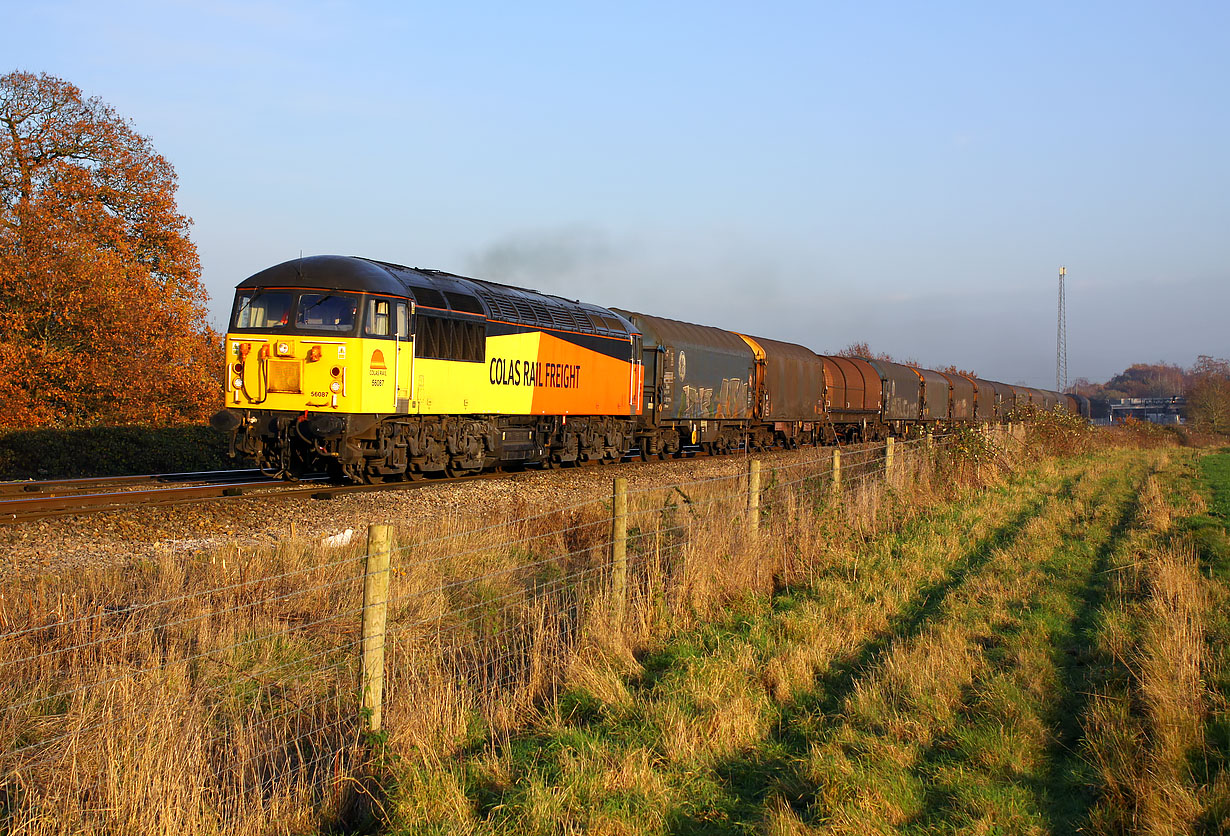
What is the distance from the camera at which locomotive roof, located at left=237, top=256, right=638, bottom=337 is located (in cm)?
1530

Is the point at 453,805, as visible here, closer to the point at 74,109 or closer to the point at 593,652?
the point at 593,652

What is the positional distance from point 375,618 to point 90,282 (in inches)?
848

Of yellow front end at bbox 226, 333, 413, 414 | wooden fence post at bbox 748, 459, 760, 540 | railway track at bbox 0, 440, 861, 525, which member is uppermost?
yellow front end at bbox 226, 333, 413, 414

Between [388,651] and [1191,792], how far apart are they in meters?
5.36

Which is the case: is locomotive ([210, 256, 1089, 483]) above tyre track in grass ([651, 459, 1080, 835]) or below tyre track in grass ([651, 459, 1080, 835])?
above

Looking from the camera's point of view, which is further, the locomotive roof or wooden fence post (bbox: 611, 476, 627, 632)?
the locomotive roof

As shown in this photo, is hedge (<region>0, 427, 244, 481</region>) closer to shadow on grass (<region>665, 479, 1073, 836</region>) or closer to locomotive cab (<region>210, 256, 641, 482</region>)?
locomotive cab (<region>210, 256, 641, 482</region>)

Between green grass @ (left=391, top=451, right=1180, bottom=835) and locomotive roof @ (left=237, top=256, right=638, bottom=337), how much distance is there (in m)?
9.21

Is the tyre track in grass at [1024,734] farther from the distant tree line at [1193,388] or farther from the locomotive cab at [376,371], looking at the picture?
the distant tree line at [1193,388]

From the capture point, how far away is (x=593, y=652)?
23.7 ft

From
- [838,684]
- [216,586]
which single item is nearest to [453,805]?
[838,684]

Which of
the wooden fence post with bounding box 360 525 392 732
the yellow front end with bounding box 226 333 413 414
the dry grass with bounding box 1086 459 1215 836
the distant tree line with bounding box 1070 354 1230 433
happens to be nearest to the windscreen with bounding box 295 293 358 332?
the yellow front end with bounding box 226 333 413 414

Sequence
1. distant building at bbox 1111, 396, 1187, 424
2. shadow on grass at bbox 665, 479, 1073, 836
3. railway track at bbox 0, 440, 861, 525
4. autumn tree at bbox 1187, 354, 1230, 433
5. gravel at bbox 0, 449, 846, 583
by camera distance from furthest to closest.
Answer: distant building at bbox 1111, 396, 1187, 424 < autumn tree at bbox 1187, 354, 1230, 433 < railway track at bbox 0, 440, 861, 525 < gravel at bbox 0, 449, 846, 583 < shadow on grass at bbox 665, 479, 1073, 836

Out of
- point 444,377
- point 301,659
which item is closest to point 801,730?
point 301,659
